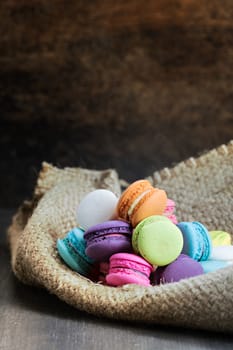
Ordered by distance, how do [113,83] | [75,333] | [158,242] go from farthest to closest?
1. [113,83]
2. [158,242]
3. [75,333]

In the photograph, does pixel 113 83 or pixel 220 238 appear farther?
pixel 113 83

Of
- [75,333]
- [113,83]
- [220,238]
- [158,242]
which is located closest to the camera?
[75,333]

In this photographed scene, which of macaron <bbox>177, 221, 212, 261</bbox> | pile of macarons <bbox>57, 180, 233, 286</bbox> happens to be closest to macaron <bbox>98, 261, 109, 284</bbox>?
pile of macarons <bbox>57, 180, 233, 286</bbox>

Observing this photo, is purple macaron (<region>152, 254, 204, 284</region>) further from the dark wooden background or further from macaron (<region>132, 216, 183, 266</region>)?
the dark wooden background

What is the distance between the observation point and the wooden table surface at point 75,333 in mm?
729

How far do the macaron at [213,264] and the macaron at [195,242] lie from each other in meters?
0.01

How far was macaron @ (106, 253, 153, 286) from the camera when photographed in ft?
2.77

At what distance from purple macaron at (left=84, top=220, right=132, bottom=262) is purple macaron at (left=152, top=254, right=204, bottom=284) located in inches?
2.1

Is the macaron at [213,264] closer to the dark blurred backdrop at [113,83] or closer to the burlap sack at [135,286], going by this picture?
the burlap sack at [135,286]

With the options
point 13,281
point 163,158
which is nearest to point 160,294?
point 13,281

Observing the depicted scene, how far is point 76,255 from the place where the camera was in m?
0.92

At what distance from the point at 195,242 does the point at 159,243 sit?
0.21 ft

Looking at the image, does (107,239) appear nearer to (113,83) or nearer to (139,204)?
(139,204)

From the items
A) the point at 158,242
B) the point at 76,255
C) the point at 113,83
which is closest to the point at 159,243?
the point at 158,242
